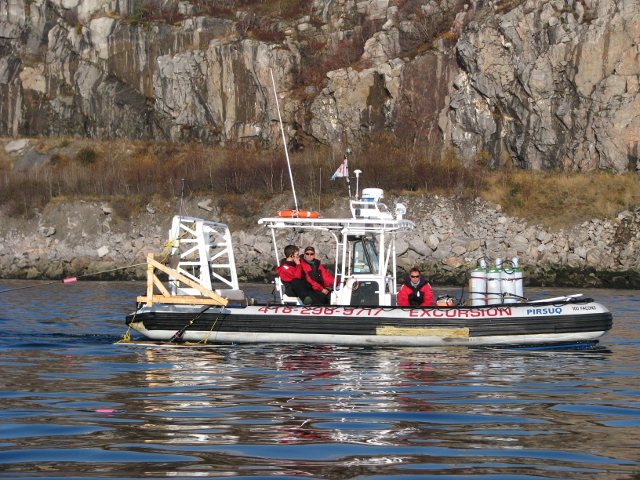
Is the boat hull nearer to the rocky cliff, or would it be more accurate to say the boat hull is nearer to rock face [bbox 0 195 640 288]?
rock face [bbox 0 195 640 288]

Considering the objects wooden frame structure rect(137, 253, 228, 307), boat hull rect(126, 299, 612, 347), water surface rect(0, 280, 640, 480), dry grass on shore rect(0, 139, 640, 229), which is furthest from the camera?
dry grass on shore rect(0, 139, 640, 229)

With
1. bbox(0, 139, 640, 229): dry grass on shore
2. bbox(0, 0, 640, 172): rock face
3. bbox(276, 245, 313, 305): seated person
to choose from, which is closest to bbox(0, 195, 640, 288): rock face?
bbox(0, 139, 640, 229): dry grass on shore

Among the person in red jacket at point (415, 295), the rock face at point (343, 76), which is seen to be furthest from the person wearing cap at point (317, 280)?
the rock face at point (343, 76)

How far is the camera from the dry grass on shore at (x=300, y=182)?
46219mm

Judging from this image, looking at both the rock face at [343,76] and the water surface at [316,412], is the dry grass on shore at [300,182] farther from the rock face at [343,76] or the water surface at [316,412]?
the water surface at [316,412]

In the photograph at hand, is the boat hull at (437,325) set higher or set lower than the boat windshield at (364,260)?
lower

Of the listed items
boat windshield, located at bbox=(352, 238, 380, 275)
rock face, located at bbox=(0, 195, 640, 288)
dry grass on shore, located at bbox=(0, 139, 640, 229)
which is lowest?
rock face, located at bbox=(0, 195, 640, 288)

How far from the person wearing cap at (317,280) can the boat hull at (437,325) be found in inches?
28.9

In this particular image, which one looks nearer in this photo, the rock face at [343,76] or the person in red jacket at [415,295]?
the person in red jacket at [415,295]

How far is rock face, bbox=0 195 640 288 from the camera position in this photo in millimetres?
40094

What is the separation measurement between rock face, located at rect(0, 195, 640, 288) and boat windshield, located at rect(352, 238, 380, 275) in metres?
21.1

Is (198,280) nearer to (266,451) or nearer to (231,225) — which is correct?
(266,451)

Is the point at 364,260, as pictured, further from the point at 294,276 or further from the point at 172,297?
the point at 172,297

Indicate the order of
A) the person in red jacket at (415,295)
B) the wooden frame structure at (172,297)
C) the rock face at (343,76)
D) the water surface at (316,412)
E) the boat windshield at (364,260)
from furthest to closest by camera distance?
the rock face at (343,76), the boat windshield at (364,260), the person in red jacket at (415,295), the wooden frame structure at (172,297), the water surface at (316,412)
